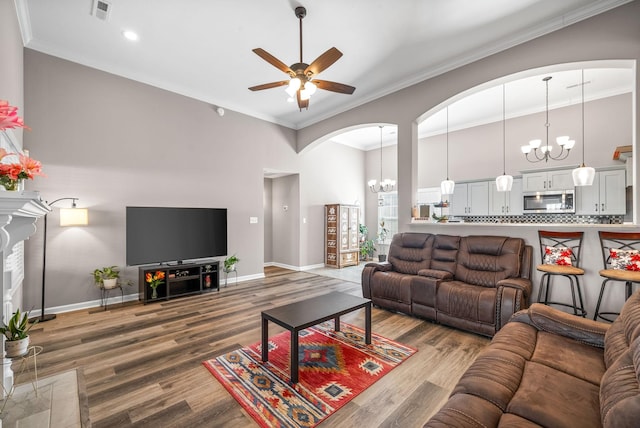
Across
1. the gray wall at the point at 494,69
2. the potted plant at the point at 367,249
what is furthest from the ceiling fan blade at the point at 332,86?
the potted plant at the point at 367,249

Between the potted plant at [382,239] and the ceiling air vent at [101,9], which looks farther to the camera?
the potted plant at [382,239]

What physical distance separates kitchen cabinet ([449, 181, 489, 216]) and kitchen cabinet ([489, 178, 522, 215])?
0.10 meters

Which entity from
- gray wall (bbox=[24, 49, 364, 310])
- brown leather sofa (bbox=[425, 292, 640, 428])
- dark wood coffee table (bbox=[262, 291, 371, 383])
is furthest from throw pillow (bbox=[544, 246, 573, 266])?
gray wall (bbox=[24, 49, 364, 310])

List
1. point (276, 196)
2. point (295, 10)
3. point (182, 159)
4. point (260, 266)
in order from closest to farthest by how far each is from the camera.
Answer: point (295, 10)
point (182, 159)
point (260, 266)
point (276, 196)

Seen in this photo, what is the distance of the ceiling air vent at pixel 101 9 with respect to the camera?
114 inches

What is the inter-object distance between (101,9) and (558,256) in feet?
18.3

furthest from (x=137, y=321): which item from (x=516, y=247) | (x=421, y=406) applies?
(x=516, y=247)

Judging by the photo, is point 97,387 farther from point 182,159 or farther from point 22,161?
point 182,159

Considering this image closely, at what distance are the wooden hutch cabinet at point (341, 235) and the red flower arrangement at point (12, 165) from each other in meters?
5.76

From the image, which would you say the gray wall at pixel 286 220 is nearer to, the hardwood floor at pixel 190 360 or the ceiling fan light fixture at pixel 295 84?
the hardwood floor at pixel 190 360

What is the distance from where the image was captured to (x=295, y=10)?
2.97 metres

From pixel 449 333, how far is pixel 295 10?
3891 mm

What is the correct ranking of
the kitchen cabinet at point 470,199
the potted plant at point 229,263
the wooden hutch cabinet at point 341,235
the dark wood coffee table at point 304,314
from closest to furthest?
the dark wood coffee table at point 304,314, the potted plant at point 229,263, the kitchen cabinet at point 470,199, the wooden hutch cabinet at point 341,235

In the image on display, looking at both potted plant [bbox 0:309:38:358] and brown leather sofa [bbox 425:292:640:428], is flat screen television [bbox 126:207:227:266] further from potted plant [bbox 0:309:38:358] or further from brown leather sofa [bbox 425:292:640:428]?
brown leather sofa [bbox 425:292:640:428]
